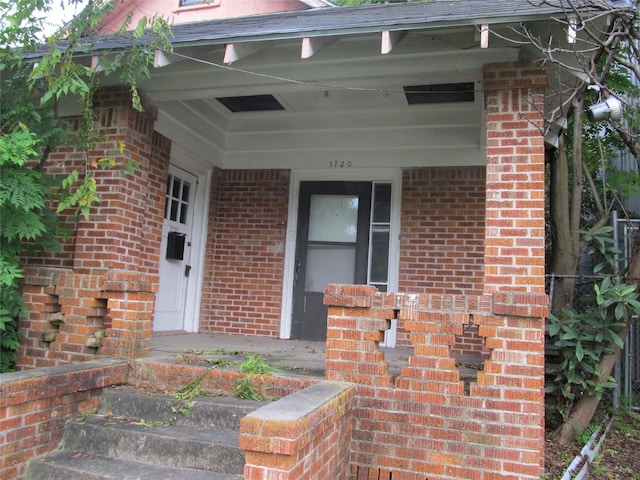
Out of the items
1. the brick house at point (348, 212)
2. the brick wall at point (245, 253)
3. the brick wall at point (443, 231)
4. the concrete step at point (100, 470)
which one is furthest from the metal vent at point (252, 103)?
the concrete step at point (100, 470)

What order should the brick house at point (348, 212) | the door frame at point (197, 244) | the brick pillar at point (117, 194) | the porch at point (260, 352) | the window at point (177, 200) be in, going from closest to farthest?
the brick house at point (348, 212) < the porch at point (260, 352) < the brick pillar at point (117, 194) < the window at point (177, 200) < the door frame at point (197, 244)

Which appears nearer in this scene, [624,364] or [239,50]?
[239,50]

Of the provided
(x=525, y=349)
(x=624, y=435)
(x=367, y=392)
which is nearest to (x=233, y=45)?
(x=367, y=392)

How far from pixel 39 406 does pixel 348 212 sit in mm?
4205

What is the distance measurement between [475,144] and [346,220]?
71.3 inches

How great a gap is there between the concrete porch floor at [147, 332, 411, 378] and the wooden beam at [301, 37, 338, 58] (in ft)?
8.12

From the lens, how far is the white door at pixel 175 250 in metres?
6.26

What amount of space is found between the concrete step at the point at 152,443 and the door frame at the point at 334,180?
297 centimetres

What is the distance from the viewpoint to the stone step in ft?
10.1

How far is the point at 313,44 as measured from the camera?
4.11 m

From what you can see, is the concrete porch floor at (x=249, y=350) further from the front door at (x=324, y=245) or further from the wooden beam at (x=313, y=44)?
the wooden beam at (x=313, y=44)

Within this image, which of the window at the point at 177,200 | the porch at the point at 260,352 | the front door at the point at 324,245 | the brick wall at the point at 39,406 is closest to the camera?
the brick wall at the point at 39,406

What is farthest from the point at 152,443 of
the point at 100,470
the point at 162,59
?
the point at 162,59

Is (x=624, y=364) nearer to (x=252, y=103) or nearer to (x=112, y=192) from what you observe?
(x=252, y=103)
